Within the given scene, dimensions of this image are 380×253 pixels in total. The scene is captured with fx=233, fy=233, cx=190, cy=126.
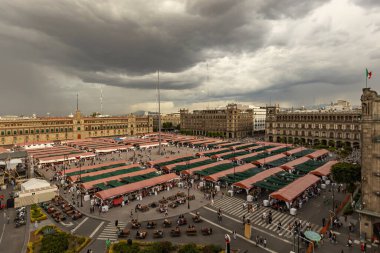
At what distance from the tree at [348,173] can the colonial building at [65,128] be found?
131336 mm

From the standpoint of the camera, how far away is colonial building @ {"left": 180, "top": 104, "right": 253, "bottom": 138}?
466 ft

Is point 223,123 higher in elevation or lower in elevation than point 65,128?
higher

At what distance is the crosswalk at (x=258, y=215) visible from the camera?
3189 cm

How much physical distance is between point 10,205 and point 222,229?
35675 millimetres

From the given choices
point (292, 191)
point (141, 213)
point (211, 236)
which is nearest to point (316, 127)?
point (292, 191)

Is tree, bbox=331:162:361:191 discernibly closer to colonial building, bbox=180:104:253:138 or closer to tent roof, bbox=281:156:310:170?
tent roof, bbox=281:156:310:170

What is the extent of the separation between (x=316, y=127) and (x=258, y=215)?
3317 inches

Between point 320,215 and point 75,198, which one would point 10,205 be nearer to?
point 75,198

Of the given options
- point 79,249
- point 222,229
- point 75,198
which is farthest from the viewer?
point 75,198

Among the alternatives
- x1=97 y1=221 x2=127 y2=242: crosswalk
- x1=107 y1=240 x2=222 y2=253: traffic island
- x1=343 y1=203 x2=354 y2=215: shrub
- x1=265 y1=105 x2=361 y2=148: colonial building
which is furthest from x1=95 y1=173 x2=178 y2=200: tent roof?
x1=265 y1=105 x2=361 y2=148: colonial building

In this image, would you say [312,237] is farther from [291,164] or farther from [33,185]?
[33,185]

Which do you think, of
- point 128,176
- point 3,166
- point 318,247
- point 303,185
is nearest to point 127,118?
point 3,166

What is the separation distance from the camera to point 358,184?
4641cm

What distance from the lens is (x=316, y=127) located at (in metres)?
105
